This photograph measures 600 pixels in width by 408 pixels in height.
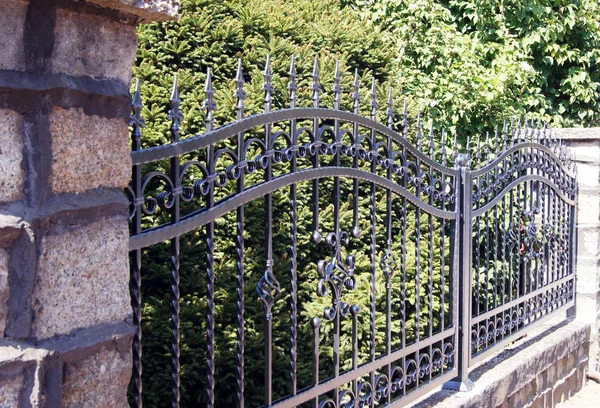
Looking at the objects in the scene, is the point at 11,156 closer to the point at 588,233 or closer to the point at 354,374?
the point at 354,374

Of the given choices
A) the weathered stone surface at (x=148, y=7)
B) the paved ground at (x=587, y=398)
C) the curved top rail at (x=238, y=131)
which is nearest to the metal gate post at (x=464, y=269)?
the curved top rail at (x=238, y=131)

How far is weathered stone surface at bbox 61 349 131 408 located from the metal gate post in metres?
2.53

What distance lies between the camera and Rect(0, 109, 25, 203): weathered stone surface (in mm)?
1513

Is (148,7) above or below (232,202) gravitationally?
above

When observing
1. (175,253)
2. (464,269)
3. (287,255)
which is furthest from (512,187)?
(175,253)

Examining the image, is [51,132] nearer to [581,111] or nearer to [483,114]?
[483,114]

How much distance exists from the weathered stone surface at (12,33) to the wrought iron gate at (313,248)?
495 mm

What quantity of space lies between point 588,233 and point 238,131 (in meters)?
4.47

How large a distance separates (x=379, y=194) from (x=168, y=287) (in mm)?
1504

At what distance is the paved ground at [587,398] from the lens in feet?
17.6

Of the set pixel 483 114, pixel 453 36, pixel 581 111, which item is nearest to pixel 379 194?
pixel 483 114

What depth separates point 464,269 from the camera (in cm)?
400

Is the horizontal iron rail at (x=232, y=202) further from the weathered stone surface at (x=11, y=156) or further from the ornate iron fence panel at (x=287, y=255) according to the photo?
the weathered stone surface at (x=11, y=156)

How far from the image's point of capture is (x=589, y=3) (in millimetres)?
8273
